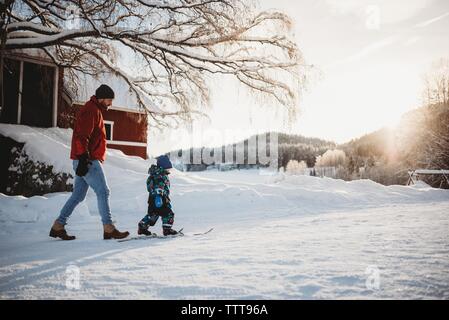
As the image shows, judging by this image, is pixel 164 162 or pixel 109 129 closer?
pixel 164 162

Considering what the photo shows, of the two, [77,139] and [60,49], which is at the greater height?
[60,49]

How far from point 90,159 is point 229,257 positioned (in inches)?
83.9

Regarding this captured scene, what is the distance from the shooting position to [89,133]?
362 cm

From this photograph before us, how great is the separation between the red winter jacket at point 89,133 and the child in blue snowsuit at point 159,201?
782mm

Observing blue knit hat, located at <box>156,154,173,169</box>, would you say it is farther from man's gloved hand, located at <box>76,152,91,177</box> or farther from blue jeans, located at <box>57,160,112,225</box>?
man's gloved hand, located at <box>76,152,91,177</box>

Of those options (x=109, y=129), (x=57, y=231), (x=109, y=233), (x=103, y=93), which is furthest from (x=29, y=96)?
(x=109, y=233)

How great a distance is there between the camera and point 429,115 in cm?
1711

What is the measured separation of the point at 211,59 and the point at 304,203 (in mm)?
4595

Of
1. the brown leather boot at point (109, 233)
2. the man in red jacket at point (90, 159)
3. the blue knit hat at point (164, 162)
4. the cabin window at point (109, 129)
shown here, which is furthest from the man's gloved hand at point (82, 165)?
the cabin window at point (109, 129)

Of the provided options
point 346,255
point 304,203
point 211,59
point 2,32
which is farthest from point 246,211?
point 2,32

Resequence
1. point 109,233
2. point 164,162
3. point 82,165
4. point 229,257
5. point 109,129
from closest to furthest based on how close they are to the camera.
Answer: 1. point 229,257
2. point 82,165
3. point 109,233
4. point 164,162
5. point 109,129

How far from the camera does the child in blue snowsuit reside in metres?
4.10

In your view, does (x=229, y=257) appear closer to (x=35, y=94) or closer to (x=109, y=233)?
(x=109, y=233)
